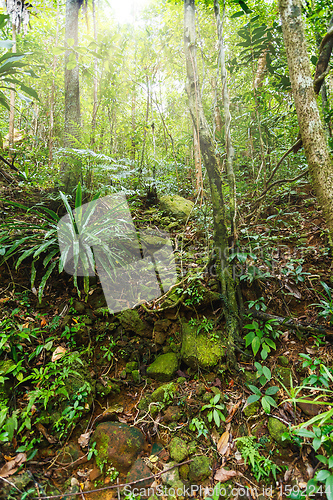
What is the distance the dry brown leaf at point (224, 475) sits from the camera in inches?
66.8

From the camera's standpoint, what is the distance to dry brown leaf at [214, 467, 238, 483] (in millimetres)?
1696

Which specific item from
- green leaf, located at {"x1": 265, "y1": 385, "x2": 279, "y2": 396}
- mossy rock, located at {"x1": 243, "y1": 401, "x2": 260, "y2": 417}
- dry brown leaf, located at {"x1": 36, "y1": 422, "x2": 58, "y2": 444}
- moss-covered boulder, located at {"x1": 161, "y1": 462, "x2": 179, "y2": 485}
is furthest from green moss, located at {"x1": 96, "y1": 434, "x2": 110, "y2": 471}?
green leaf, located at {"x1": 265, "y1": 385, "x2": 279, "y2": 396}

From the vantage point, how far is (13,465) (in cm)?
161

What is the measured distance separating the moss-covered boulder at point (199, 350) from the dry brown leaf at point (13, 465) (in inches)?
58.8

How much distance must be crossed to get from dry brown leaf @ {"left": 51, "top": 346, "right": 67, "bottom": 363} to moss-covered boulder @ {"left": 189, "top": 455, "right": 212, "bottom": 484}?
146cm

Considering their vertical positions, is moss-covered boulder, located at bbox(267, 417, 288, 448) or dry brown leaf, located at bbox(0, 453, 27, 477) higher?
dry brown leaf, located at bbox(0, 453, 27, 477)

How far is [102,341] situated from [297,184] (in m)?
4.12

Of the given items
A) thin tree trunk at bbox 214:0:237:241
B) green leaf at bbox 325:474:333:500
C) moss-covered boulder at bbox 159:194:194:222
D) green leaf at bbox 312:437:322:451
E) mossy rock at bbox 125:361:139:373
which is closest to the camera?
green leaf at bbox 325:474:333:500

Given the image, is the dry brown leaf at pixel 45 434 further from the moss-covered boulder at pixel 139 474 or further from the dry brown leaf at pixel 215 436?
the dry brown leaf at pixel 215 436

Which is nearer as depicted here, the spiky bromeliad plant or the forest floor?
the forest floor

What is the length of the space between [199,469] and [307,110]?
2.91m

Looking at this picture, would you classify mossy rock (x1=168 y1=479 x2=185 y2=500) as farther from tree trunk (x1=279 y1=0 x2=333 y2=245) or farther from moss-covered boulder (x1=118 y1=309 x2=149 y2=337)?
tree trunk (x1=279 y1=0 x2=333 y2=245)

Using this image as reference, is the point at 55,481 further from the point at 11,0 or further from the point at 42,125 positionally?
the point at 42,125

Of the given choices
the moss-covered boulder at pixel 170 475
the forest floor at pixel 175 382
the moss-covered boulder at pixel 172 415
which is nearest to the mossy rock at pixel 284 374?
the forest floor at pixel 175 382
